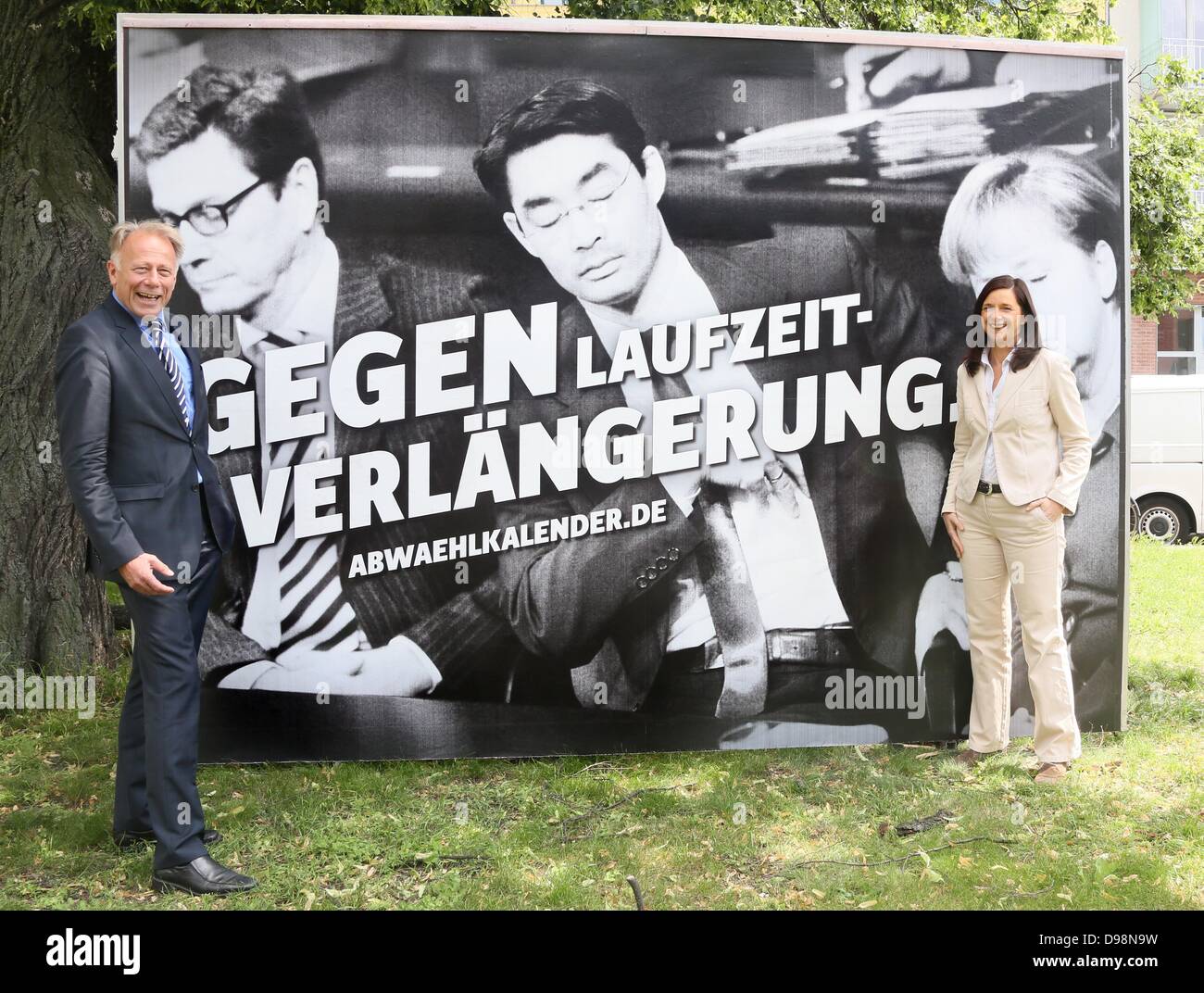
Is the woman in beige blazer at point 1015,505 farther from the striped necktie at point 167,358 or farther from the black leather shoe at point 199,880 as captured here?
the striped necktie at point 167,358

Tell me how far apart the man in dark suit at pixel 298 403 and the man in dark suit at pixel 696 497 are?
0.36 metres

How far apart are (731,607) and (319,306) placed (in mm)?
2394

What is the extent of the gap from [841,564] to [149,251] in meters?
3.36

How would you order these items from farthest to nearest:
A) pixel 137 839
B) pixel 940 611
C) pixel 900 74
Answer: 1. pixel 940 611
2. pixel 900 74
3. pixel 137 839

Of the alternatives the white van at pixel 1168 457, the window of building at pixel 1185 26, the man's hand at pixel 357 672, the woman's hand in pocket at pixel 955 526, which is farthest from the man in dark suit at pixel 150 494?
the window of building at pixel 1185 26

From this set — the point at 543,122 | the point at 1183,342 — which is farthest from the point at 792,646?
the point at 1183,342

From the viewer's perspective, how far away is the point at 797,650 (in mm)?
5250

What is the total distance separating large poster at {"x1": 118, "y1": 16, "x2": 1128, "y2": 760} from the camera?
491 centimetres

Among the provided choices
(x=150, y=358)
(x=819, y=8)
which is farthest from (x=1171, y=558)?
(x=150, y=358)

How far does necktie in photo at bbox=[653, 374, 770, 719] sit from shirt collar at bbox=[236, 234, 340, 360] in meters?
1.67

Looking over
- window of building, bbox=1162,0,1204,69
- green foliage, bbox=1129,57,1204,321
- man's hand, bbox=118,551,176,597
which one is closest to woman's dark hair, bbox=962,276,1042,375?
man's hand, bbox=118,551,176,597

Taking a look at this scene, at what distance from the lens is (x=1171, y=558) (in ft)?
39.4

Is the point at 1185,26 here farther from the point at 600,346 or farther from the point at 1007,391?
the point at 600,346
